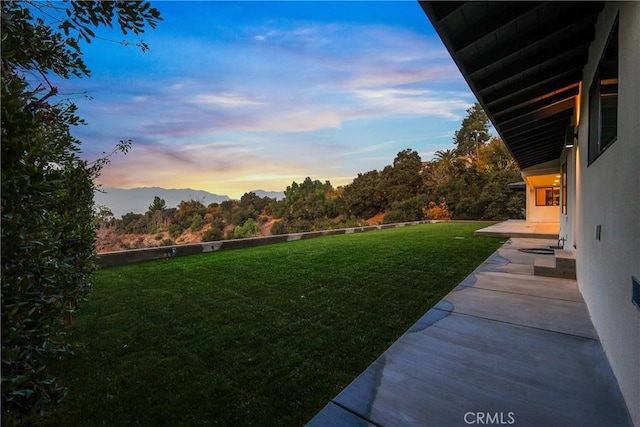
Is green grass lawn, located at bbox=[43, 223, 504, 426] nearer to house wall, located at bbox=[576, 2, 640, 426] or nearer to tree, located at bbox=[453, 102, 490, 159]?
house wall, located at bbox=[576, 2, 640, 426]

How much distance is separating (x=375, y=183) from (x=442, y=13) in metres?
30.8

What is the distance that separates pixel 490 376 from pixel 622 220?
1451mm

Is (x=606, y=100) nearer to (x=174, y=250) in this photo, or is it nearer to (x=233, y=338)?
(x=233, y=338)

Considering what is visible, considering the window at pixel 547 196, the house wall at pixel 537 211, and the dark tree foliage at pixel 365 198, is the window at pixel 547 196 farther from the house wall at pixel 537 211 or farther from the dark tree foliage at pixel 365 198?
the dark tree foliage at pixel 365 198

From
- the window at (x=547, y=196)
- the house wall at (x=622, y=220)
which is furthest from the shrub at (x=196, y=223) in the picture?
the house wall at (x=622, y=220)

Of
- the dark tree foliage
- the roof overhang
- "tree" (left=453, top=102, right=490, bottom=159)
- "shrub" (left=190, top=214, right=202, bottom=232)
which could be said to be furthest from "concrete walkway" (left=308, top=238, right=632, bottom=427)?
"tree" (left=453, top=102, right=490, bottom=159)

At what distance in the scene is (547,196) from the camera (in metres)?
16.3

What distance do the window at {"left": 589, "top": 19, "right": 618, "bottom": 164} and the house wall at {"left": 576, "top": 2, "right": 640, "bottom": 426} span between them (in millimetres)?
116

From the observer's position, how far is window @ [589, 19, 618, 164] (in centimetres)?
232

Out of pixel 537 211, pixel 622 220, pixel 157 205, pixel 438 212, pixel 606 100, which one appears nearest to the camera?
pixel 622 220

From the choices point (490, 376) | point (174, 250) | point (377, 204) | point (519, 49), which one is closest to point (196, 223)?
point (174, 250)

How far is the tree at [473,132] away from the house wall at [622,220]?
43.8 m

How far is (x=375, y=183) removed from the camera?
107 feet

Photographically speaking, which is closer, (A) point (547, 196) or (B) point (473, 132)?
(A) point (547, 196)
